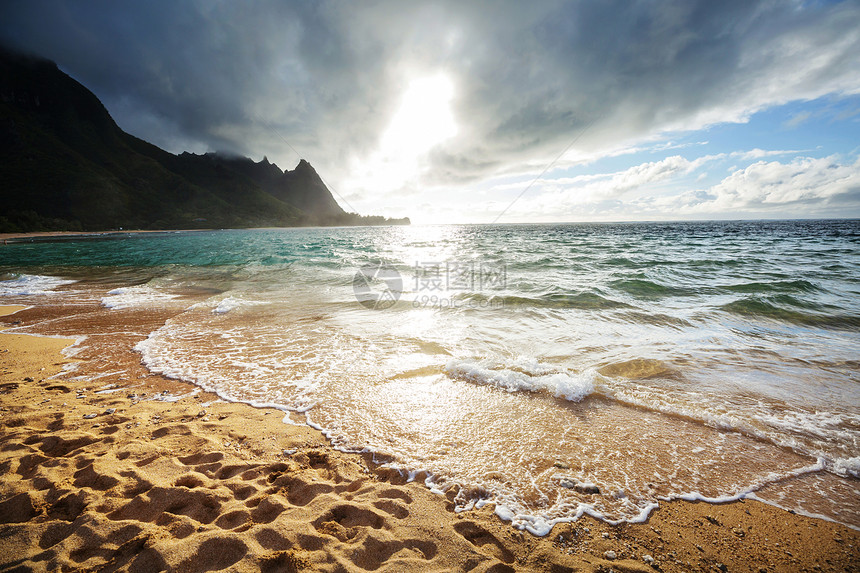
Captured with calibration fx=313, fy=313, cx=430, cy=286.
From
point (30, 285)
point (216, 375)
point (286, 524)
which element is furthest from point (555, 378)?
point (30, 285)

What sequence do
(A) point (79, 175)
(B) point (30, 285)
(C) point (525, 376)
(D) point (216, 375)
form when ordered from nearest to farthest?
(C) point (525, 376) < (D) point (216, 375) < (B) point (30, 285) < (A) point (79, 175)

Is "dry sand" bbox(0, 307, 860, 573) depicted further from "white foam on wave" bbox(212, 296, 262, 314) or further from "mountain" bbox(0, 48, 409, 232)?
"mountain" bbox(0, 48, 409, 232)

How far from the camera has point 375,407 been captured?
4.57 m

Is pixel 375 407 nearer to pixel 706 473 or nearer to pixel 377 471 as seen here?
pixel 377 471

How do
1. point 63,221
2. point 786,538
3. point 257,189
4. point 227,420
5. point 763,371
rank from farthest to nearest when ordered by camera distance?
point 257,189, point 63,221, point 763,371, point 227,420, point 786,538

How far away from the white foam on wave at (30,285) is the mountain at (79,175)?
78.7 metres

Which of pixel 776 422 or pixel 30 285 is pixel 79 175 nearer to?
pixel 30 285

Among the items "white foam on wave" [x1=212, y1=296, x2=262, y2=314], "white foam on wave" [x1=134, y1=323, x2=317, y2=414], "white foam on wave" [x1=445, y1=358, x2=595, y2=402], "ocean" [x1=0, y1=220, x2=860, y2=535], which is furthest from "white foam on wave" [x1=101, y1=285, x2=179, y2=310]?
"white foam on wave" [x1=445, y1=358, x2=595, y2=402]

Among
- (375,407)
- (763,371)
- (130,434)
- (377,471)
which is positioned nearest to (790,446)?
(763,371)

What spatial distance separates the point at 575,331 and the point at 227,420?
7508 millimetres

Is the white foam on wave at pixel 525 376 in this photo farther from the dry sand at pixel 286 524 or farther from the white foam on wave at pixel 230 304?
the white foam on wave at pixel 230 304

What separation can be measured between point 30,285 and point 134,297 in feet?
25.5

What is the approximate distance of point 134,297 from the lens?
12086 mm

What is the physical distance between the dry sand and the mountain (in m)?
96.4
